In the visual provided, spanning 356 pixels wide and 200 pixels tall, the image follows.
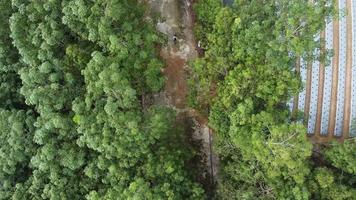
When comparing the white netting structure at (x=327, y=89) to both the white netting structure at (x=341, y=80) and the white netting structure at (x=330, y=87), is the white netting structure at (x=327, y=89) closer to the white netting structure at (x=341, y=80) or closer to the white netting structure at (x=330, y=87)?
the white netting structure at (x=330, y=87)

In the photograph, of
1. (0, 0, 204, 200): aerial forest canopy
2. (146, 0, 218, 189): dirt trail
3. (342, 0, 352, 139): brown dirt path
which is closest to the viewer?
(0, 0, 204, 200): aerial forest canopy

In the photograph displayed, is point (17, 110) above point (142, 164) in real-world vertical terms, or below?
above

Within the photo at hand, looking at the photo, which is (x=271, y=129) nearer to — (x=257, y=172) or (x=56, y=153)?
(x=257, y=172)

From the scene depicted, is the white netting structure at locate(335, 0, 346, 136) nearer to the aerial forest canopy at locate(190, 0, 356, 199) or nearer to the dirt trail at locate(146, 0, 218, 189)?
the aerial forest canopy at locate(190, 0, 356, 199)

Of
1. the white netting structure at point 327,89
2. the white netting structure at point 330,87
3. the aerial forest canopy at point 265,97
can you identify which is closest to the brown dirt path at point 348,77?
the white netting structure at point 330,87

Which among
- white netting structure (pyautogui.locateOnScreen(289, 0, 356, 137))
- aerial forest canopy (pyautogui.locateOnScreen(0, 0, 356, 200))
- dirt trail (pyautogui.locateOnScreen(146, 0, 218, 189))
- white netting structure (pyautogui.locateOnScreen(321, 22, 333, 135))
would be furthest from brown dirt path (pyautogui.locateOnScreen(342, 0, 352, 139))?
dirt trail (pyautogui.locateOnScreen(146, 0, 218, 189))

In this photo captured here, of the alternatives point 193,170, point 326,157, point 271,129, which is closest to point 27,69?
point 193,170

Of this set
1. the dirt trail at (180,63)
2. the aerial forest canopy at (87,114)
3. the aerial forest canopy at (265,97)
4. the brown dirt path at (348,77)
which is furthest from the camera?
the dirt trail at (180,63)
